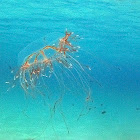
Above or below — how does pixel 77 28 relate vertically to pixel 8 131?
above

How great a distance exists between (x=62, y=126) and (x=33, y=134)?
2509mm

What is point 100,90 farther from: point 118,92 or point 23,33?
point 23,33

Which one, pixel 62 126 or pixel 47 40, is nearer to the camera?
pixel 47 40

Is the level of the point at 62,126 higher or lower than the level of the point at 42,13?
lower

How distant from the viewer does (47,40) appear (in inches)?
271

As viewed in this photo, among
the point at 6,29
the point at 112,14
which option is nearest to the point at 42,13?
Answer: the point at 112,14

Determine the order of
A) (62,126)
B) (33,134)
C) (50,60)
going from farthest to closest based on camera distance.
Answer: (62,126) → (33,134) → (50,60)

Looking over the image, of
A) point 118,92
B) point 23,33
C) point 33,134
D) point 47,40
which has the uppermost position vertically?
point 23,33

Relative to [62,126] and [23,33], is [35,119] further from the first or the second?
[23,33]

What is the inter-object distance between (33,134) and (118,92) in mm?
20739

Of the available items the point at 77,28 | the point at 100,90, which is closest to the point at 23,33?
the point at 77,28

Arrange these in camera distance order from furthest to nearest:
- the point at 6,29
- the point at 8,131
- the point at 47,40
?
the point at 6,29 → the point at 8,131 → the point at 47,40

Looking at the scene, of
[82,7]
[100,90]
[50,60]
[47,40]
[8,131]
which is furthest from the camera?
[100,90]

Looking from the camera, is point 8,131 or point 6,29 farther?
point 6,29
